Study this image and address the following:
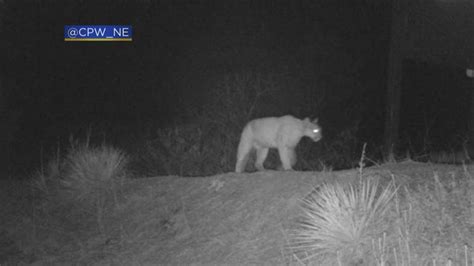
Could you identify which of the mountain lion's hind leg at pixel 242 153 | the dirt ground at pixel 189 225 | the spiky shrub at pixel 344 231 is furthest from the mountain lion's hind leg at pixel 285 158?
the spiky shrub at pixel 344 231

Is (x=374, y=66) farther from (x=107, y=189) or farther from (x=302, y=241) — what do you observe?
(x=302, y=241)

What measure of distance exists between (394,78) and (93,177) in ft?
23.4

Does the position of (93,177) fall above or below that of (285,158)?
below

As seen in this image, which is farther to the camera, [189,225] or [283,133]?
[283,133]

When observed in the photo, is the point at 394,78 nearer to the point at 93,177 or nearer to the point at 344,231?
the point at 93,177

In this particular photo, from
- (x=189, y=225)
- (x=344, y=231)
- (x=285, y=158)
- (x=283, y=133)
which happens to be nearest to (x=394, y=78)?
(x=283, y=133)

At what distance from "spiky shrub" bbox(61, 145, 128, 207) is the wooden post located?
6.14m

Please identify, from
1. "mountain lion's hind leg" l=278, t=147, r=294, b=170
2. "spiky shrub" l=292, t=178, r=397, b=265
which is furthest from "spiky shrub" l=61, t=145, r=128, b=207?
"spiky shrub" l=292, t=178, r=397, b=265

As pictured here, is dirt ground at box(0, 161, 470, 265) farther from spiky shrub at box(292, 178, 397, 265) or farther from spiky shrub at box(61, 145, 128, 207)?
spiky shrub at box(61, 145, 128, 207)

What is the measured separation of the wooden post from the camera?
513 inches

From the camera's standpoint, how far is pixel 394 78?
1308cm

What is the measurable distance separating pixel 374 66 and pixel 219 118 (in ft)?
21.5

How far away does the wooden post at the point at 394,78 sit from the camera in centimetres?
1304

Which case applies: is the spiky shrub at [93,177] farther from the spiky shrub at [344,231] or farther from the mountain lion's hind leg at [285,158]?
the spiky shrub at [344,231]
